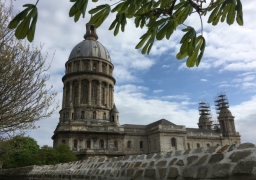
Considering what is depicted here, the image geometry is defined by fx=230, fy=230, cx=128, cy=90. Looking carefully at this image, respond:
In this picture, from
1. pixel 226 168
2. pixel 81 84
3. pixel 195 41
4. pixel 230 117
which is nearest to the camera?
pixel 195 41

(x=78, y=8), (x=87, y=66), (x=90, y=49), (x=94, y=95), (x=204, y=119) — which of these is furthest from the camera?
(x=204, y=119)

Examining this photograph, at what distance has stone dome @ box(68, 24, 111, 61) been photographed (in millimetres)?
51000

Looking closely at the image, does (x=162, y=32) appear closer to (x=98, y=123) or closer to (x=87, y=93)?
(x=98, y=123)

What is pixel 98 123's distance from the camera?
44.8 meters

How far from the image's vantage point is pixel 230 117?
64125 millimetres

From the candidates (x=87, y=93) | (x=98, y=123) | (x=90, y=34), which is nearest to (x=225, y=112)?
(x=98, y=123)

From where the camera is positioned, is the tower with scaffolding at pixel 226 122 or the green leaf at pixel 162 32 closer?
the green leaf at pixel 162 32

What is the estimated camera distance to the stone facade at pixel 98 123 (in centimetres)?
4228

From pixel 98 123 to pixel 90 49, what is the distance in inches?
677

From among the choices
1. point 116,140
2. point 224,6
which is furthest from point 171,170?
point 116,140

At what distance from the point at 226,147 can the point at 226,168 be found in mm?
532

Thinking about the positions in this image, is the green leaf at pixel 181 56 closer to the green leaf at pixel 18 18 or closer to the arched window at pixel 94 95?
the green leaf at pixel 18 18

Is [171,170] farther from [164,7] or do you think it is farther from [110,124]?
[110,124]

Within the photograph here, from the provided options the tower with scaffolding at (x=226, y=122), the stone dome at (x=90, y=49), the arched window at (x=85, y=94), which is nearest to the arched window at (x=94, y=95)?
the arched window at (x=85, y=94)
